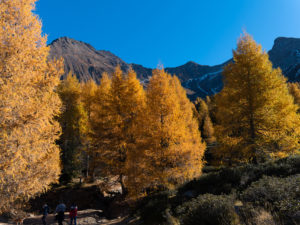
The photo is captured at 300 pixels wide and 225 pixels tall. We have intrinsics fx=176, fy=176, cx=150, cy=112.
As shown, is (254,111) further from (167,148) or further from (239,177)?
(167,148)

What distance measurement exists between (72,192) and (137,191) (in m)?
11.8

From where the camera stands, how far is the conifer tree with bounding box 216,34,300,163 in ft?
34.8

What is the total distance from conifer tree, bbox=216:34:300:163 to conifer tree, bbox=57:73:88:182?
15.1 m

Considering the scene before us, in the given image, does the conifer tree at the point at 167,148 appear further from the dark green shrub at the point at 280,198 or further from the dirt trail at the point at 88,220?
the dark green shrub at the point at 280,198

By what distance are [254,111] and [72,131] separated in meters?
20.3

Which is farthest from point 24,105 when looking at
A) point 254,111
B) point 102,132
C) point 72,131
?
point 72,131

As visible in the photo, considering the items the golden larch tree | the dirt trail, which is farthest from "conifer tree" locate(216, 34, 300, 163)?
the dirt trail

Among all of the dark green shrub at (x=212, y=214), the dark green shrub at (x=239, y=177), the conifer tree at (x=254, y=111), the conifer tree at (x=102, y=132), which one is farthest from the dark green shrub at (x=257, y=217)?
the conifer tree at (x=102, y=132)

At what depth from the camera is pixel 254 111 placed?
11.1 meters

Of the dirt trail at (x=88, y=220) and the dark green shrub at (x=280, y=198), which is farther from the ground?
the dark green shrub at (x=280, y=198)

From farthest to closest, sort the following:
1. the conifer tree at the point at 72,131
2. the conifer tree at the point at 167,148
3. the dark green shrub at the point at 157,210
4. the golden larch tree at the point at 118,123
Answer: the conifer tree at the point at 72,131
the golden larch tree at the point at 118,123
the conifer tree at the point at 167,148
the dark green shrub at the point at 157,210

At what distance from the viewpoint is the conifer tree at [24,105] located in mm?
5090

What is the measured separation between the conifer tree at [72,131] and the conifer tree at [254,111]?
1514 cm

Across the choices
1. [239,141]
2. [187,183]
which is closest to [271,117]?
[239,141]
